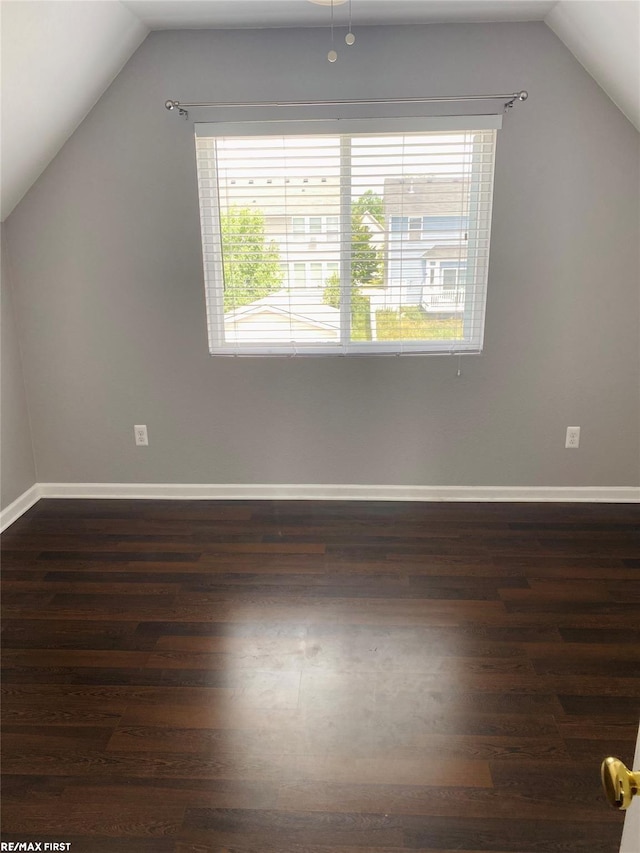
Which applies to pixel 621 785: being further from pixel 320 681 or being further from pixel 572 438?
pixel 572 438

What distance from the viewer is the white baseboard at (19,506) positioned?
3155 millimetres

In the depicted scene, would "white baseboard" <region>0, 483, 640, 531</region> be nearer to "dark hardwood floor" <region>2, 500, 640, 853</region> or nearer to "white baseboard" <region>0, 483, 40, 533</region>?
→ "white baseboard" <region>0, 483, 40, 533</region>

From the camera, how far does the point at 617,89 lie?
105 inches

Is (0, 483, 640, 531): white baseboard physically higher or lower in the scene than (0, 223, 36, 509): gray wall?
lower

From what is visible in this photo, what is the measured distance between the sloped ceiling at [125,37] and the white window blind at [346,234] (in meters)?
0.41

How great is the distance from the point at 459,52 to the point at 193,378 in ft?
6.43

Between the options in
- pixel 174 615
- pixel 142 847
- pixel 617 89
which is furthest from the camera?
pixel 617 89

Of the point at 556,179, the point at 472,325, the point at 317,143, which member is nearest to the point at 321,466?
the point at 472,325

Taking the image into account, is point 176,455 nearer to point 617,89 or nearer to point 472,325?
point 472,325

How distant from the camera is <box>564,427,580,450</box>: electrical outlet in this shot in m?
3.23

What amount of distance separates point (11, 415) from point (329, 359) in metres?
1.66

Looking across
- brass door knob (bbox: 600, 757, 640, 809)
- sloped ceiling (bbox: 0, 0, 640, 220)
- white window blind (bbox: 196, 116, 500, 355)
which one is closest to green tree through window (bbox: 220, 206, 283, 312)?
white window blind (bbox: 196, 116, 500, 355)

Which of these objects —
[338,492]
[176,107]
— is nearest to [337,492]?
[338,492]

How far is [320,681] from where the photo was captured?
206cm
